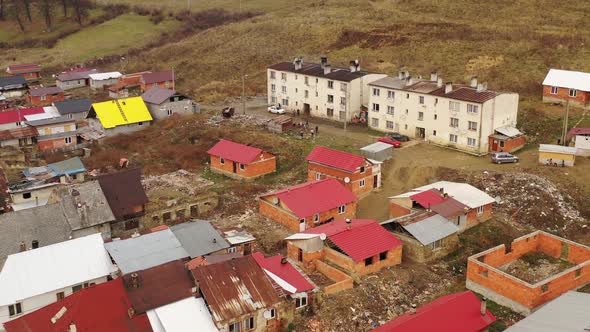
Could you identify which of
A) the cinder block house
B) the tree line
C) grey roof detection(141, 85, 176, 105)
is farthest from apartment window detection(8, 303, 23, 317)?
the tree line

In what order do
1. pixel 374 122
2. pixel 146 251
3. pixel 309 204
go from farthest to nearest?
1. pixel 374 122
2. pixel 309 204
3. pixel 146 251

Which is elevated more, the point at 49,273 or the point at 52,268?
the point at 52,268

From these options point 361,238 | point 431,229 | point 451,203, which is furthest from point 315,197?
point 451,203

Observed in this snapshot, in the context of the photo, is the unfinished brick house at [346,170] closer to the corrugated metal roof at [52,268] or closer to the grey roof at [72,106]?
the corrugated metal roof at [52,268]

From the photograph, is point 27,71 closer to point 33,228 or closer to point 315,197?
point 33,228

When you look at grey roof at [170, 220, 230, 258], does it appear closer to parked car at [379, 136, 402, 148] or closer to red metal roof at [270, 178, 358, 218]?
red metal roof at [270, 178, 358, 218]

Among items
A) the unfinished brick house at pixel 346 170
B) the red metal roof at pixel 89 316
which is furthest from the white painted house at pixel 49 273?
the unfinished brick house at pixel 346 170

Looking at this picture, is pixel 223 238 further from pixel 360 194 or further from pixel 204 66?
pixel 204 66
